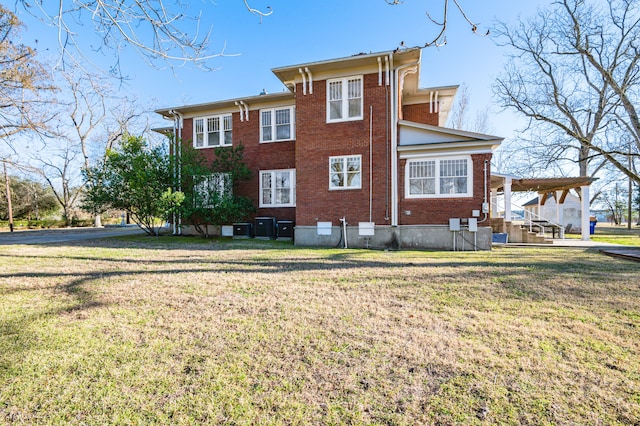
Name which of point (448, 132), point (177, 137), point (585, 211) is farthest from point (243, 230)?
point (585, 211)

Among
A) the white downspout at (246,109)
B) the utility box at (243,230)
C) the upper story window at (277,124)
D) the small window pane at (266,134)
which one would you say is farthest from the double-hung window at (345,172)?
the white downspout at (246,109)

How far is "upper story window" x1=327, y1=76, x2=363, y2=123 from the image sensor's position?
12.3 metres

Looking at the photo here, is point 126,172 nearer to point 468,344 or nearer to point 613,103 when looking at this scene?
point 468,344

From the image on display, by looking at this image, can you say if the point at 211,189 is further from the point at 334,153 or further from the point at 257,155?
the point at 334,153

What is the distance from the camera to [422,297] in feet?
16.0

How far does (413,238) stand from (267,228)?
653 centimetres

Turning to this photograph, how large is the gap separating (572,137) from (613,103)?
2.82m

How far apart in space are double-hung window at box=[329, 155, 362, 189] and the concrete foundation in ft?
5.35

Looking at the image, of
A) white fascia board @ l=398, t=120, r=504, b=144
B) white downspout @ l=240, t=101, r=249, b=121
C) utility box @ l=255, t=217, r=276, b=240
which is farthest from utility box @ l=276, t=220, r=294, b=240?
white fascia board @ l=398, t=120, r=504, b=144

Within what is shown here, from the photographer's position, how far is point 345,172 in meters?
12.4

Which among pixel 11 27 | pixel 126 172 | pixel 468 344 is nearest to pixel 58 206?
pixel 126 172

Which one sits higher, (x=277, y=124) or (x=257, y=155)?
(x=277, y=124)

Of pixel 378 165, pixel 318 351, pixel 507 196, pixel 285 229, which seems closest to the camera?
pixel 318 351

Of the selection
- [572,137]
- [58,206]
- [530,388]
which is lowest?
[530,388]
